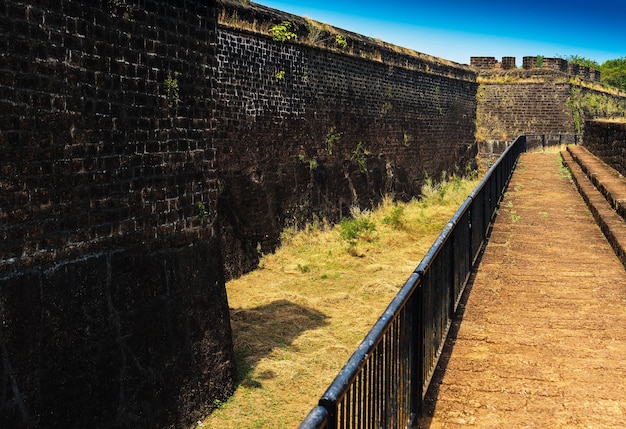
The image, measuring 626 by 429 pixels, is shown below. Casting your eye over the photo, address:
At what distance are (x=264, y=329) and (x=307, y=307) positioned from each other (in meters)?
1.53

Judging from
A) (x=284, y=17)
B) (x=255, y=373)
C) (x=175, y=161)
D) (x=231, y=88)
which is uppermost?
(x=284, y=17)

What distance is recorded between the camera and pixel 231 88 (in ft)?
40.9

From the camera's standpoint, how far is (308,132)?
50.6 feet

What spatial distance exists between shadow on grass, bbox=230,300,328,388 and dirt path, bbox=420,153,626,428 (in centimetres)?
351

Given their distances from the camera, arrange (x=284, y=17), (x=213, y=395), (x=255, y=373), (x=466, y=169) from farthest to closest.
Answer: (x=466, y=169) → (x=284, y=17) → (x=255, y=373) → (x=213, y=395)

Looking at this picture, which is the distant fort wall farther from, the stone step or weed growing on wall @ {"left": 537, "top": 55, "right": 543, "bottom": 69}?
the stone step

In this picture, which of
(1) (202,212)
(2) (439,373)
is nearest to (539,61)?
(1) (202,212)

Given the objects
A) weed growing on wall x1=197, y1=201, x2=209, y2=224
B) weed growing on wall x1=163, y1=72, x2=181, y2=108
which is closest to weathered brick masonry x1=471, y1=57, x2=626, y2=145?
weed growing on wall x1=197, y1=201, x2=209, y2=224

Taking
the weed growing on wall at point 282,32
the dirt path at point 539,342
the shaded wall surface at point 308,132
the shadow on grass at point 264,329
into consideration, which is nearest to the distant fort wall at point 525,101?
the shaded wall surface at point 308,132

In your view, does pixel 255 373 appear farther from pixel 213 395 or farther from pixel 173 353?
pixel 173 353

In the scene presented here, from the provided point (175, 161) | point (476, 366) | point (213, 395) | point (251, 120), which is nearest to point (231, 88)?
point (251, 120)

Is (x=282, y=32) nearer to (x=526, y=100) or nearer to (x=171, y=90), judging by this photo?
(x=171, y=90)

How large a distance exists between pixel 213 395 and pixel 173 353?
928mm

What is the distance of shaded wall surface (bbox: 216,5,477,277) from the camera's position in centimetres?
1262
